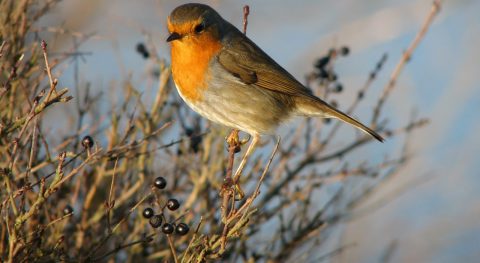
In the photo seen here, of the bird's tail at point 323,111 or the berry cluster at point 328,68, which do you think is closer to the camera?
the bird's tail at point 323,111

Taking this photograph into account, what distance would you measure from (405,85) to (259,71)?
1.06 meters

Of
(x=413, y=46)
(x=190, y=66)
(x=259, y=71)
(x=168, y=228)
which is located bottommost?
(x=168, y=228)

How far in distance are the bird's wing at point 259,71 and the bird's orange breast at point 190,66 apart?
232 mm

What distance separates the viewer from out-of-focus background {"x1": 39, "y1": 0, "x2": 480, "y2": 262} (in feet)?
14.3

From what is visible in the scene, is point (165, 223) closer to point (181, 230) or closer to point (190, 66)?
point (181, 230)

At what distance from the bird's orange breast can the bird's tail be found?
0.59 metres

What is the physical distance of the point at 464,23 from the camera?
5152 millimetres

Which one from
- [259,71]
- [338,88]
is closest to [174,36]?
[259,71]

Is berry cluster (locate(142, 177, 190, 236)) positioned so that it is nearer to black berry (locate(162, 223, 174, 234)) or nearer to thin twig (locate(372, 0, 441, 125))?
black berry (locate(162, 223, 174, 234))

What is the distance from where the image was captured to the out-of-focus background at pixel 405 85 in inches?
171

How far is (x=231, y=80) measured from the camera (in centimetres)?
378

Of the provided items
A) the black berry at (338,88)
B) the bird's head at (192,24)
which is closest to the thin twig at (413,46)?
the black berry at (338,88)

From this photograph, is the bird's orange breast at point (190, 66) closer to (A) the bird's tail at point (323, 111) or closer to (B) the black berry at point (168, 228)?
(A) the bird's tail at point (323, 111)

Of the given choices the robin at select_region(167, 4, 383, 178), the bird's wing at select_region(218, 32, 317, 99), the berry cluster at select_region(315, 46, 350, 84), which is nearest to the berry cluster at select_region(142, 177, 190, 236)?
the robin at select_region(167, 4, 383, 178)
